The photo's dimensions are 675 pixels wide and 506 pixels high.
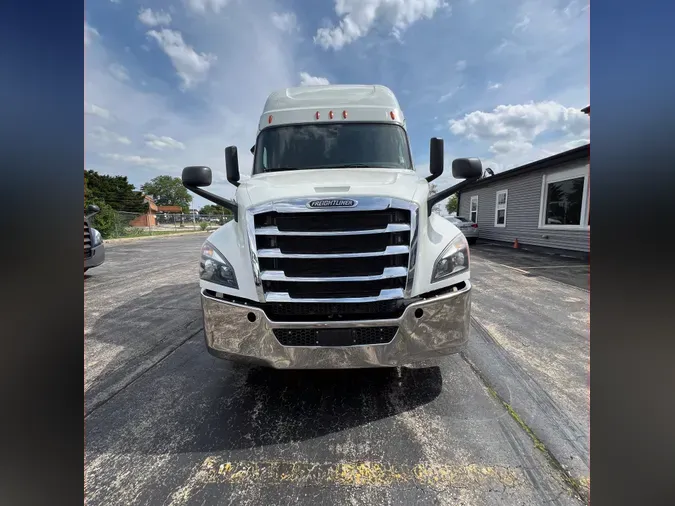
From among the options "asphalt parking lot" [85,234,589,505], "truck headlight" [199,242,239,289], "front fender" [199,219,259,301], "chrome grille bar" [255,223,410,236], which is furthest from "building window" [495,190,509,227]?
"truck headlight" [199,242,239,289]

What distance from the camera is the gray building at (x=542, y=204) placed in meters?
9.97

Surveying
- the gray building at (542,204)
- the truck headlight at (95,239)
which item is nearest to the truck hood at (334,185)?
the truck headlight at (95,239)

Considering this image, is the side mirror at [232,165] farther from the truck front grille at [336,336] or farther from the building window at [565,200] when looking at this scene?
the building window at [565,200]

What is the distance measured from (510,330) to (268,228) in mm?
3514

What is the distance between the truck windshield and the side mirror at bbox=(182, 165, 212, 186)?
87 cm

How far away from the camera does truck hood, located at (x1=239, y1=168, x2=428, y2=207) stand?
2348mm

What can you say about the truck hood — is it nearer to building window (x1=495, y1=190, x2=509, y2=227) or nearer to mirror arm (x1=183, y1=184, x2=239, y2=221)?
mirror arm (x1=183, y1=184, x2=239, y2=221)

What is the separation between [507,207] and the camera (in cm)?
1433

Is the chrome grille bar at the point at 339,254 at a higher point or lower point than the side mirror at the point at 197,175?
lower

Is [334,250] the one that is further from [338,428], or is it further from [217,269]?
[338,428]

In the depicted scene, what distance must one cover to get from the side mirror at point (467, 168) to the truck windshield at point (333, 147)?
29.4 inches

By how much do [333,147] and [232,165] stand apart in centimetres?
114
